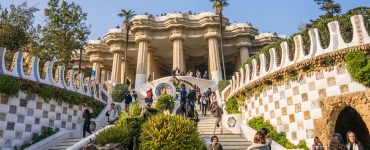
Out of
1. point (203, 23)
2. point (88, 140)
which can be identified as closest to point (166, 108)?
point (88, 140)

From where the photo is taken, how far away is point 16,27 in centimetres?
2566

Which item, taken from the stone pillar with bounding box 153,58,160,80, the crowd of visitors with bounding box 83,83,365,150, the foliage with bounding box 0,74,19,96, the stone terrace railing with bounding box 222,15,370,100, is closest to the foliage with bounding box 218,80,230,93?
the crowd of visitors with bounding box 83,83,365,150

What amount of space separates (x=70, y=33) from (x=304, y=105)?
23.1 metres

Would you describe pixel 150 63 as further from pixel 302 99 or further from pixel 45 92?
pixel 302 99

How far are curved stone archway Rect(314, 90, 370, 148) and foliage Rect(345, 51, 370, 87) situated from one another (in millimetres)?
487

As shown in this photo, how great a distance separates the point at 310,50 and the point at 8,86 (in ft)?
40.3

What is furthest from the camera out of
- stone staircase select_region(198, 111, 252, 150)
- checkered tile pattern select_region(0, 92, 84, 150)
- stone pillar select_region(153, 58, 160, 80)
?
stone pillar select_region(153, 58, 160, 80)

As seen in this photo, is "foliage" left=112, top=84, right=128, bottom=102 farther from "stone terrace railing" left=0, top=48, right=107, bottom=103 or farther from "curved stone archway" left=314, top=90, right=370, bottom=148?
"curved stone archway" left=314, top=90, right=370, bottom=148

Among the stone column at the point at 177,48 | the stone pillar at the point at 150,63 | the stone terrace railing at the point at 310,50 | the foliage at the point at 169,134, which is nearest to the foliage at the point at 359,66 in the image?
the stone terrace railing at the point at 310,50

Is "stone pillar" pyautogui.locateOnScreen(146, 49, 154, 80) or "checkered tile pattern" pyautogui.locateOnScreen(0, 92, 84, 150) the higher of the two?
"stone pillar" pyautogui.locateOnScreen(146, 49, 154, 80)

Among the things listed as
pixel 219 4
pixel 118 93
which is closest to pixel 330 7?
pixel 219 4

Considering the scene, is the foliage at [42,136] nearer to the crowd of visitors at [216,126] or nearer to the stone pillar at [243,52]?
the crowd of visitors at [216,126]

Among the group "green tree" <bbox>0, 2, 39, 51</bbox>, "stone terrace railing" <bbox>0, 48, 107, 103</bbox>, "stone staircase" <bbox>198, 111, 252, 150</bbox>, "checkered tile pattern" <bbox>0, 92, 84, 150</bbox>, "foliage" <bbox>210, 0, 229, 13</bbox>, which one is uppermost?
"foliage" <bbox>210, 0, 229, 13</bbox>

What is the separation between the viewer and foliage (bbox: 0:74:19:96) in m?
13.5
